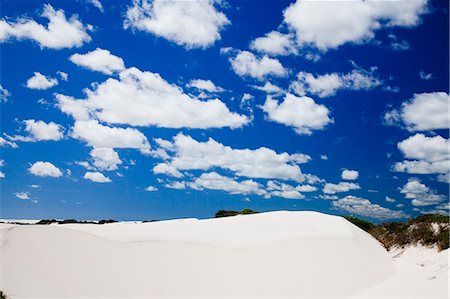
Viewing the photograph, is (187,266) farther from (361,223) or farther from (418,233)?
(361,223)

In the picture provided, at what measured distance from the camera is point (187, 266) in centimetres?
1497

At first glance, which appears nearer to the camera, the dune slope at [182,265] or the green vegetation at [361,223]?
the dune slope at [182,265]

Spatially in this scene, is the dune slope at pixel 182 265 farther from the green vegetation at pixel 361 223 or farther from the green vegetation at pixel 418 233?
the green vegetation at pixel 361 223

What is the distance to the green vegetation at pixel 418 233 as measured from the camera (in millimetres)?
18289

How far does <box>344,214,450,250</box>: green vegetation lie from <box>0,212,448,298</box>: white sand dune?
1.97 m

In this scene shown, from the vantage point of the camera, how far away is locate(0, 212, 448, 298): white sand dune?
13.0 m

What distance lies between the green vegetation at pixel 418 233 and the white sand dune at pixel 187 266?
197 centimetres

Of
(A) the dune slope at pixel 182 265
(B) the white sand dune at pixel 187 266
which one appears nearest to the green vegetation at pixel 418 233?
(A) the dune slope at pixel 182 265

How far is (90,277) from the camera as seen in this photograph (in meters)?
13.4

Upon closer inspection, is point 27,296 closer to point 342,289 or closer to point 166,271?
point 166,271

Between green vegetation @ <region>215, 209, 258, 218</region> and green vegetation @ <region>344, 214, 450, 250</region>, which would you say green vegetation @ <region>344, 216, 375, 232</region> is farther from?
green vegetation @ <region>215, 209, 258, 218</region>

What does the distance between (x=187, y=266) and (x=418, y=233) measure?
440 inches

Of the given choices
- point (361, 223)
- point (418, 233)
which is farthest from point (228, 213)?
point (418, 233)

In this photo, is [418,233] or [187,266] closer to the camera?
[187,266]
